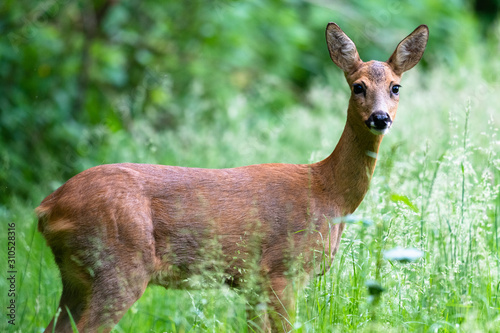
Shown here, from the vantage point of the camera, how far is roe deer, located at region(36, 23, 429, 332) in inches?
119

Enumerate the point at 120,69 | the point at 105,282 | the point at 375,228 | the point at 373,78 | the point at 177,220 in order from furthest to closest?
the point at 120,69 → the point at 375,228 → the point at 373,78 → the point at 177,220 → the point at 105,282

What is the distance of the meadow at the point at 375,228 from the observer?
2.86m

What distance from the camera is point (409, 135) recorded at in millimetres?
5578

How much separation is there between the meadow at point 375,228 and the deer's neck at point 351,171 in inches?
3.5

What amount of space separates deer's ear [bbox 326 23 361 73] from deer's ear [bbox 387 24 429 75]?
20 centimetres

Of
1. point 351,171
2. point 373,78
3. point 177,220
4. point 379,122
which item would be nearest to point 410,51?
point 373,78

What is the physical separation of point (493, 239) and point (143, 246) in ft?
6.30

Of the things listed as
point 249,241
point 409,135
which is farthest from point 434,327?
point 409,135

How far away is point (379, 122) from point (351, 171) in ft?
1.26

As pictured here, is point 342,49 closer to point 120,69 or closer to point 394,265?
point 394,265

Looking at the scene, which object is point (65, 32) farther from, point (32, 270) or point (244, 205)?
point (244, 205)

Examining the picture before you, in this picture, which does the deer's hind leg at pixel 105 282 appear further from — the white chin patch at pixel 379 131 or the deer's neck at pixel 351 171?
the white chin patch at pixel 379 131

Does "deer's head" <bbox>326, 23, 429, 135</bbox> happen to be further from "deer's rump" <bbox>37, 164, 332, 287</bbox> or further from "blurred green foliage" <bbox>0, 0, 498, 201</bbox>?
"blurred green foliage" <bbox>0, 0, 498, 201</bbox>

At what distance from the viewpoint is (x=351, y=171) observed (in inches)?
137
